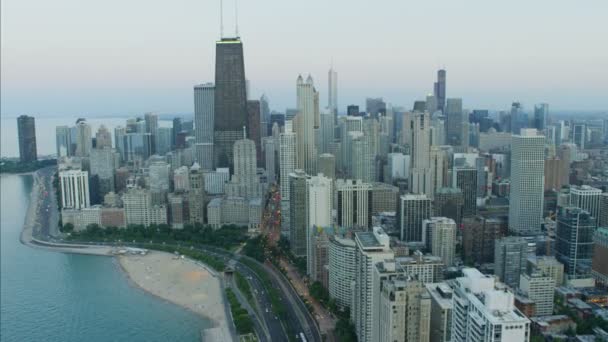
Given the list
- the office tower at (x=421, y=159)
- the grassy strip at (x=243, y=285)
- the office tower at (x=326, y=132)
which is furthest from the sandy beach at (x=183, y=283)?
the office tower at (x=326, y=132)

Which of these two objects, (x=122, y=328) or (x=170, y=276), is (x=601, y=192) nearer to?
(x=170, y=276)

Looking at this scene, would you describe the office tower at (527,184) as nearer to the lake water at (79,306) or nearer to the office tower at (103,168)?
the lake water at (79,306)

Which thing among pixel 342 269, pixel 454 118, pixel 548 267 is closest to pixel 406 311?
pixel 342 269

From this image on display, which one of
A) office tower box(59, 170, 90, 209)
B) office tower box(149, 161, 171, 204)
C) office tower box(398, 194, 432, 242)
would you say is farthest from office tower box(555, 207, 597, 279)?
office tower box(59, 170, 90, 209)

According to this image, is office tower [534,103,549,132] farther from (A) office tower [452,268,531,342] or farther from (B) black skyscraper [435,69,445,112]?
(A) office tower [452,268,531,342]

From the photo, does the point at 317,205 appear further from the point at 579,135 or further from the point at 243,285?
the point at 579,135
